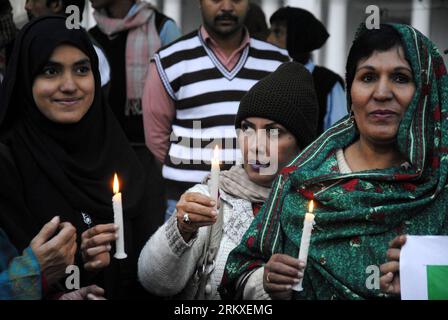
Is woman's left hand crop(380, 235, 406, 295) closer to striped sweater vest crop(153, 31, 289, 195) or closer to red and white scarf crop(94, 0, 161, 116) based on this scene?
striped sweater vest crop(153, 31, 289, 195)

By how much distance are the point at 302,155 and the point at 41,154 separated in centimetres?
103

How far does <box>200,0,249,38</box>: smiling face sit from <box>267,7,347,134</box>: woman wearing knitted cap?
971 millimetres

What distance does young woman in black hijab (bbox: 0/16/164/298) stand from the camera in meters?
3.46

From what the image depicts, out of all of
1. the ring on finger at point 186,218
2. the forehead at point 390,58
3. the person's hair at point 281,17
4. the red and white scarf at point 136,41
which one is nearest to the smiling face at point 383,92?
the forehead at point 390,58

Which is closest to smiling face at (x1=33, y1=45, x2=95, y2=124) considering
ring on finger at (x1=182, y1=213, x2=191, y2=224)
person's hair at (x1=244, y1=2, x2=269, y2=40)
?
ring on finger at (x1=182, y1=213, x2=191, y2=224)

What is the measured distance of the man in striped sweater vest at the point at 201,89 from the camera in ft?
16.5

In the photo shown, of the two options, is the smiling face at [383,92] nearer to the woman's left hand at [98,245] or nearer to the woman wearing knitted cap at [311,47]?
the woman's left hand at [98,245]

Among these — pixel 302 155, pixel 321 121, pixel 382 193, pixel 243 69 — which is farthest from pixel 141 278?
pixel 321 121

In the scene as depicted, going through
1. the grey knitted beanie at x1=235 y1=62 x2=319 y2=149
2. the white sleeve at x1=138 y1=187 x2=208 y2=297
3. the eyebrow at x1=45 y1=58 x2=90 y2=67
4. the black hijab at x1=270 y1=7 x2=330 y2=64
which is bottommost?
the white sleeve at x1=138 y1=187 x2=208 y2=297

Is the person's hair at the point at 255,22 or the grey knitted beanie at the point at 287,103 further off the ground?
the person's hair at the point at 255,22

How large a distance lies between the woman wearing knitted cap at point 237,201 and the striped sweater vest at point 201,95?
41.8 inches

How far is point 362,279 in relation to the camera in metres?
3.06

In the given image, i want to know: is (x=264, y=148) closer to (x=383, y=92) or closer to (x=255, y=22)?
(x=383, y=92)

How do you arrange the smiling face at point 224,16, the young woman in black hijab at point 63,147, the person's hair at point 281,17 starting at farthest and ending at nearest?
the person's hair at point 281,17
the smiling face at point 224,16
the young woman in black hijab at point 63,147
